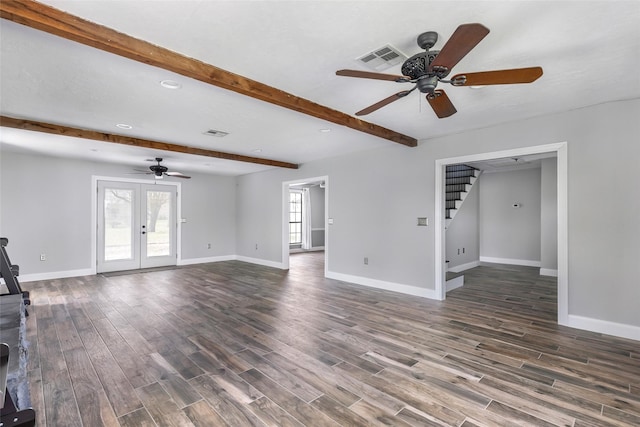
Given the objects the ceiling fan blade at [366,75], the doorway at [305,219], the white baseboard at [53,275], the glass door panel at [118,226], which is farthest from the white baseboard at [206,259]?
the ceiling fan blade at [366,75]

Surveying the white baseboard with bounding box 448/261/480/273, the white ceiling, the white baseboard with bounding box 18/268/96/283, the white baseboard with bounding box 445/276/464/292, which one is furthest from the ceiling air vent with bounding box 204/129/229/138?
the white baseboard with bounding box 448/261/480/273

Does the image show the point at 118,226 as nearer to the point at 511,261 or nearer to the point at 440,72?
the point at 440,72

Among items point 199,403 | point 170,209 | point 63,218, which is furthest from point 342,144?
point 63,218

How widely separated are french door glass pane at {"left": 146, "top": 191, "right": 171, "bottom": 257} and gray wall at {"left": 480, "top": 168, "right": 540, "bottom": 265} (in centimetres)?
881

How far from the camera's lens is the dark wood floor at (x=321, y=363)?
2.10m

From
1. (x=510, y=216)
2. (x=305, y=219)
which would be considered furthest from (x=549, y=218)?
(x=305, y=219)

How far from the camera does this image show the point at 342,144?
544 centimetres

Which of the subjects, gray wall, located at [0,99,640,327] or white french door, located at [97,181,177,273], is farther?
white french door, located at [97,181,177,273]

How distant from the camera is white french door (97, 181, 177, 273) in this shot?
716 centimetres

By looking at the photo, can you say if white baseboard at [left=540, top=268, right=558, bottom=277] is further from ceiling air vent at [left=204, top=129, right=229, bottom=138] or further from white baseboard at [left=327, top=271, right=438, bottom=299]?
ceiling air vent at [left=204, top=129, right=229, bottom=138]

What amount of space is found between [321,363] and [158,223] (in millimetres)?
6755

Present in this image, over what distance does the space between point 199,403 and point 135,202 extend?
22.0 ft

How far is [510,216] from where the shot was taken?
28.2ft

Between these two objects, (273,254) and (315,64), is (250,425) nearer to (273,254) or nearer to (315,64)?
(315,64)
